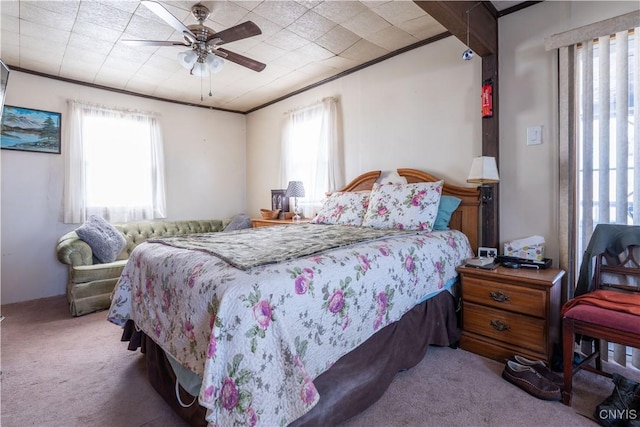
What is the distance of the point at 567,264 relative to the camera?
6.86ft

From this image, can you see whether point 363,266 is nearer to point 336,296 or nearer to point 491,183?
point 336,296

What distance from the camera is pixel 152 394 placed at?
1749 millimetres

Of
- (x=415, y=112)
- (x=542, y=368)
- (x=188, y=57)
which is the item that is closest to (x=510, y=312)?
(x=542, y=368)

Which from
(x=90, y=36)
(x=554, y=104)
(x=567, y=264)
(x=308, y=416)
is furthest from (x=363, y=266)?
(x=90, y=36)

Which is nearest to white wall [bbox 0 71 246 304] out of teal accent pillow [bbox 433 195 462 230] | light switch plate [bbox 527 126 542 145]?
teal accent pillow [bbox 433 195 462 230]

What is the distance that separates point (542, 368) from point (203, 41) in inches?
119

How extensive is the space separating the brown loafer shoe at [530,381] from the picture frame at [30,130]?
190 inches

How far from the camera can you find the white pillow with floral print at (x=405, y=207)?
95.3 inches

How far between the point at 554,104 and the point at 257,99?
363cm

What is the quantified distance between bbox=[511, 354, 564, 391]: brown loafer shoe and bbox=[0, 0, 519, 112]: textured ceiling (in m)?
2.50

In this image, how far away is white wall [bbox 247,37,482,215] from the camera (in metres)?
2.67

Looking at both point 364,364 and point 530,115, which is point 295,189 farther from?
point 364,364

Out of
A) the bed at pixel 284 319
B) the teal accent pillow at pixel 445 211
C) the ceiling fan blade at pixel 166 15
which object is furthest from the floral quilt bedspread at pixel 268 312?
the ceiling fan blade at pixel 166 15

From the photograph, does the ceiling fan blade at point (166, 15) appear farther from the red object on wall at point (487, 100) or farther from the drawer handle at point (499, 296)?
the drawer handle at point (499, 296)
